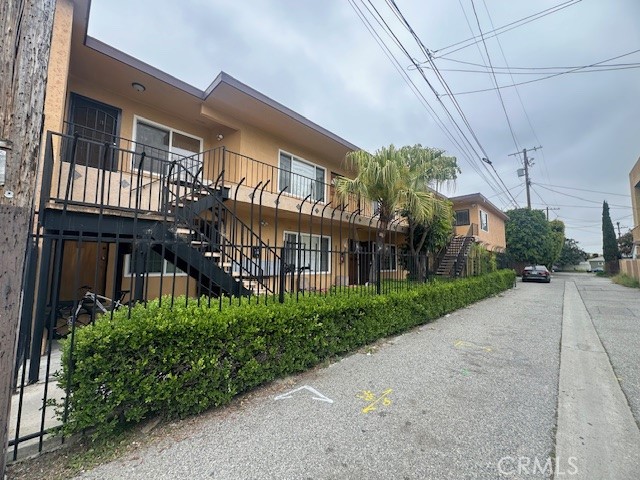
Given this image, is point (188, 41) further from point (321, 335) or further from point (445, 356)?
point (445, 356)

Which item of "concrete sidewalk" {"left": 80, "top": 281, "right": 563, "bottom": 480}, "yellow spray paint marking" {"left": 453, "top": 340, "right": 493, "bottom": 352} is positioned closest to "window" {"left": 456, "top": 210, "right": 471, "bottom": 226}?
"yellow spray paint marking" {"left": 453, "top": 340, "right": 493, "bottom": 352}

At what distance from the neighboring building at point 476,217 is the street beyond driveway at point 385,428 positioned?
621 inches

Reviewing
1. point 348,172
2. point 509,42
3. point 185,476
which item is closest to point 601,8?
point 509,42

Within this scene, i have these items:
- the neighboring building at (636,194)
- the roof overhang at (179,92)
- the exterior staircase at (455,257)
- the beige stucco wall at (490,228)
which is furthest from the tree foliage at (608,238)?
the roof overhang at (179,92)

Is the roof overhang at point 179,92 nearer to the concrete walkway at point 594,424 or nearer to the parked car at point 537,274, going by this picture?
the concrete walkway at point 594,424

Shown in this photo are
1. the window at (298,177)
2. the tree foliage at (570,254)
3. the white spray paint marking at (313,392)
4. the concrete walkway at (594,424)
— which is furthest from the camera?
the tree foliage at (570,254)

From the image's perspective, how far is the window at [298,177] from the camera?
1003 centimetres

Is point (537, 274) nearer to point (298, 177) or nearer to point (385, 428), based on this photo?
point (298, 177)

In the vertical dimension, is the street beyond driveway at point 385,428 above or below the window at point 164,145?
below

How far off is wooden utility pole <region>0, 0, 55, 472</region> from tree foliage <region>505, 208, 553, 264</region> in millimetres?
31738

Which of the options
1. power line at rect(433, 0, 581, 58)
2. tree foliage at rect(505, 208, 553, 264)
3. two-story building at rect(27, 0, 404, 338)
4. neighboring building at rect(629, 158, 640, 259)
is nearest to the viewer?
two-story building at rect(27, 0, 404, 338)

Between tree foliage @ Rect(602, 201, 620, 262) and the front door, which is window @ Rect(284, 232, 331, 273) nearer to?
the front door

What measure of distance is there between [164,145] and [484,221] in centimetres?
2140

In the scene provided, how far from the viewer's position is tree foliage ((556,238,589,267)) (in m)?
46.4
